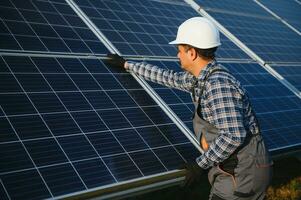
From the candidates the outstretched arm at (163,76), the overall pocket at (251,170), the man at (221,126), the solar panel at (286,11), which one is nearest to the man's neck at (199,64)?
the man at (221,126)

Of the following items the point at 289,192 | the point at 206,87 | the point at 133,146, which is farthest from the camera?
the point at 289,192

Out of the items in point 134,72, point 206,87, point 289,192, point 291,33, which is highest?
point 206,87

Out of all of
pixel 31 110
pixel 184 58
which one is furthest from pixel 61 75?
pixel 184 58

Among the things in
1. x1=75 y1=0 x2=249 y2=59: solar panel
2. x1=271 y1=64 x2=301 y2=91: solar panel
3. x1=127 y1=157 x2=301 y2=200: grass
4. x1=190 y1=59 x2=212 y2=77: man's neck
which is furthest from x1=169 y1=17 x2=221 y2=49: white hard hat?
x1=271 y1=64 x2=301 y2=91: solar panel

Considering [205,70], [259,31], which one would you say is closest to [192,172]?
[205,70]

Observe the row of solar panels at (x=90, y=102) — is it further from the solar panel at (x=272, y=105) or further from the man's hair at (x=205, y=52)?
the man's hair at (x=205, y=52)

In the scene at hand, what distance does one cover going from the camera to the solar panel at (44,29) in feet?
22.5

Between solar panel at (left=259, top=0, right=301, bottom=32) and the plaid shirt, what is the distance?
42.3 ft

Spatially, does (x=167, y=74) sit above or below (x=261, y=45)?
above

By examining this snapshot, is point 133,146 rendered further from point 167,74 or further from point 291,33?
point 291,33

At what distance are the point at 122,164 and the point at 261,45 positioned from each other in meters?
8.14

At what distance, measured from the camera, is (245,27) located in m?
13.4

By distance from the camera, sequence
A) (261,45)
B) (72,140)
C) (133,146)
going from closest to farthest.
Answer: (72,140) → (133,146) → (261,45)

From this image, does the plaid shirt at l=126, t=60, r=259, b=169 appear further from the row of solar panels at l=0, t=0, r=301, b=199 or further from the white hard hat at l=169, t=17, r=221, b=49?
the row of solar panels at l=0, t=0, r=301, b=199
